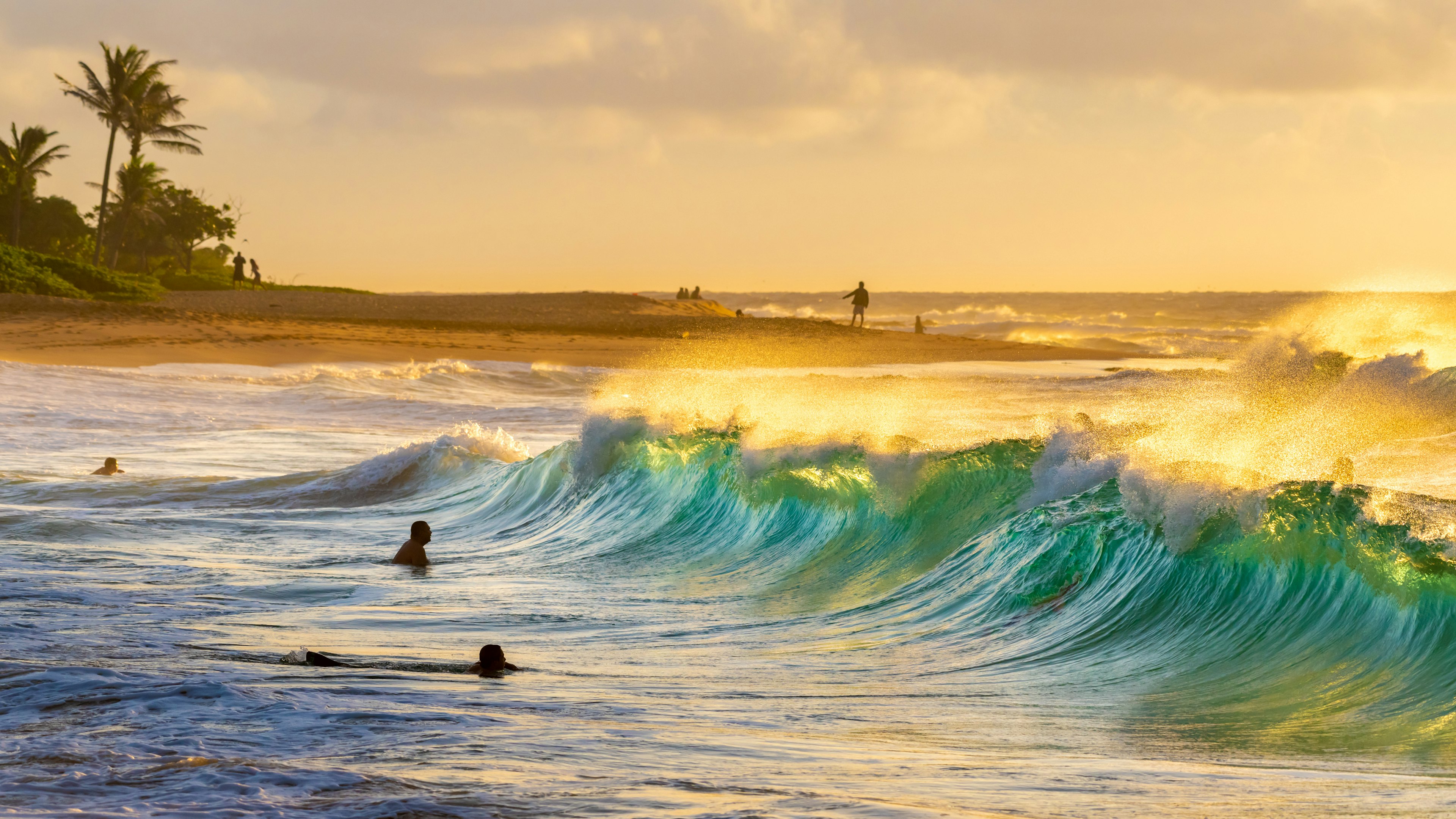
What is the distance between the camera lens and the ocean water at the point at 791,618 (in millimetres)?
4383

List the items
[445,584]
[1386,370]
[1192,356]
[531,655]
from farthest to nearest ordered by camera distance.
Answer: [1192,356] → [1386,370] → [445,584] → [531,655]

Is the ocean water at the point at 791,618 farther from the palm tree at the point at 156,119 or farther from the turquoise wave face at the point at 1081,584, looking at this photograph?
the palm tree at the point at 156,119

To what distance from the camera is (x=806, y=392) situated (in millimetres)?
26609

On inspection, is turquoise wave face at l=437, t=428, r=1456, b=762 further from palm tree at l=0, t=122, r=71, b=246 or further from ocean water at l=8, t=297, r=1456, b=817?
palm tree at l=0, t=122, r=71, b=246

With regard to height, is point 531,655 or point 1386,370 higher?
point 1386,370

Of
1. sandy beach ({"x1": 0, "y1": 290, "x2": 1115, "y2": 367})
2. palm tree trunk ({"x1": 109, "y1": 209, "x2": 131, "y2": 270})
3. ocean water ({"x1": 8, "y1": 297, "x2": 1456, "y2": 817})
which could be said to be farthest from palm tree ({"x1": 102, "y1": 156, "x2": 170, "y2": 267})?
ocean water ({"x1": 8, "y1": 297, "x2": 1456, "y2": 817})

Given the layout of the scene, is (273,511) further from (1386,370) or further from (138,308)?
(138,308)

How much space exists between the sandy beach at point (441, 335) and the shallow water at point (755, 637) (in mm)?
17444

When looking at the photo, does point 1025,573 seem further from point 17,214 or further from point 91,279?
point 17,214

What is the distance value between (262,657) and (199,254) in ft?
276

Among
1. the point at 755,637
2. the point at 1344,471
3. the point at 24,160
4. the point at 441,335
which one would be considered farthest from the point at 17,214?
the point at 1344,471

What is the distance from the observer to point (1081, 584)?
317 inches

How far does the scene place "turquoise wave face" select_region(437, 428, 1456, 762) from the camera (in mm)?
5691

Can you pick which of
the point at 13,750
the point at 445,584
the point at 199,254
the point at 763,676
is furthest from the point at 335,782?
the point at 199,254
